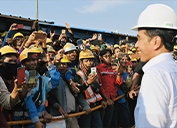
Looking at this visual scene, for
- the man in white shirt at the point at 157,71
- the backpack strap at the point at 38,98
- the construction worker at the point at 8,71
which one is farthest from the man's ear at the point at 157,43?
the backpack strap at the point at 38,98

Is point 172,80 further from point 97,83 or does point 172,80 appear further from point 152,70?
point 97,83

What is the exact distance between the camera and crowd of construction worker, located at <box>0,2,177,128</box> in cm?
307

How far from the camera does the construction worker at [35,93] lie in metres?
3.14

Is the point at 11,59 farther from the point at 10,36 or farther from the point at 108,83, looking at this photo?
the point at 10,36

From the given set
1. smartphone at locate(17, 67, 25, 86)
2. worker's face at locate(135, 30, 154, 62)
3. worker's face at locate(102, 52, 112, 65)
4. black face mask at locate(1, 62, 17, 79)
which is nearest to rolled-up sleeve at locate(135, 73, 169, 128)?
worker's face at locate(135, 30, 154, 62)

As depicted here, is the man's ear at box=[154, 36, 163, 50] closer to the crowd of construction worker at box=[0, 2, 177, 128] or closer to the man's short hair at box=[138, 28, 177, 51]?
the man's short hair at box=[138, 28, 177, 51]

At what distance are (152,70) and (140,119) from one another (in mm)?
363

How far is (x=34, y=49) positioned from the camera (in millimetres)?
3648

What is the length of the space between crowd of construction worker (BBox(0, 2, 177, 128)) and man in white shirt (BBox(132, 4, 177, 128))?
1.86 meters

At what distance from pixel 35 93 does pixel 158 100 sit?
251cm

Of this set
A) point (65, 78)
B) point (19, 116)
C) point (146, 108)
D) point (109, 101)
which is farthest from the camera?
point (109, 101)

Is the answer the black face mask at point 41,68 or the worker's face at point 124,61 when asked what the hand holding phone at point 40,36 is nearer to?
the black face mask at point 41,68

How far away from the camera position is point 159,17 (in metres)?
1.59

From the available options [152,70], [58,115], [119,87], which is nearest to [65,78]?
[58,115]
